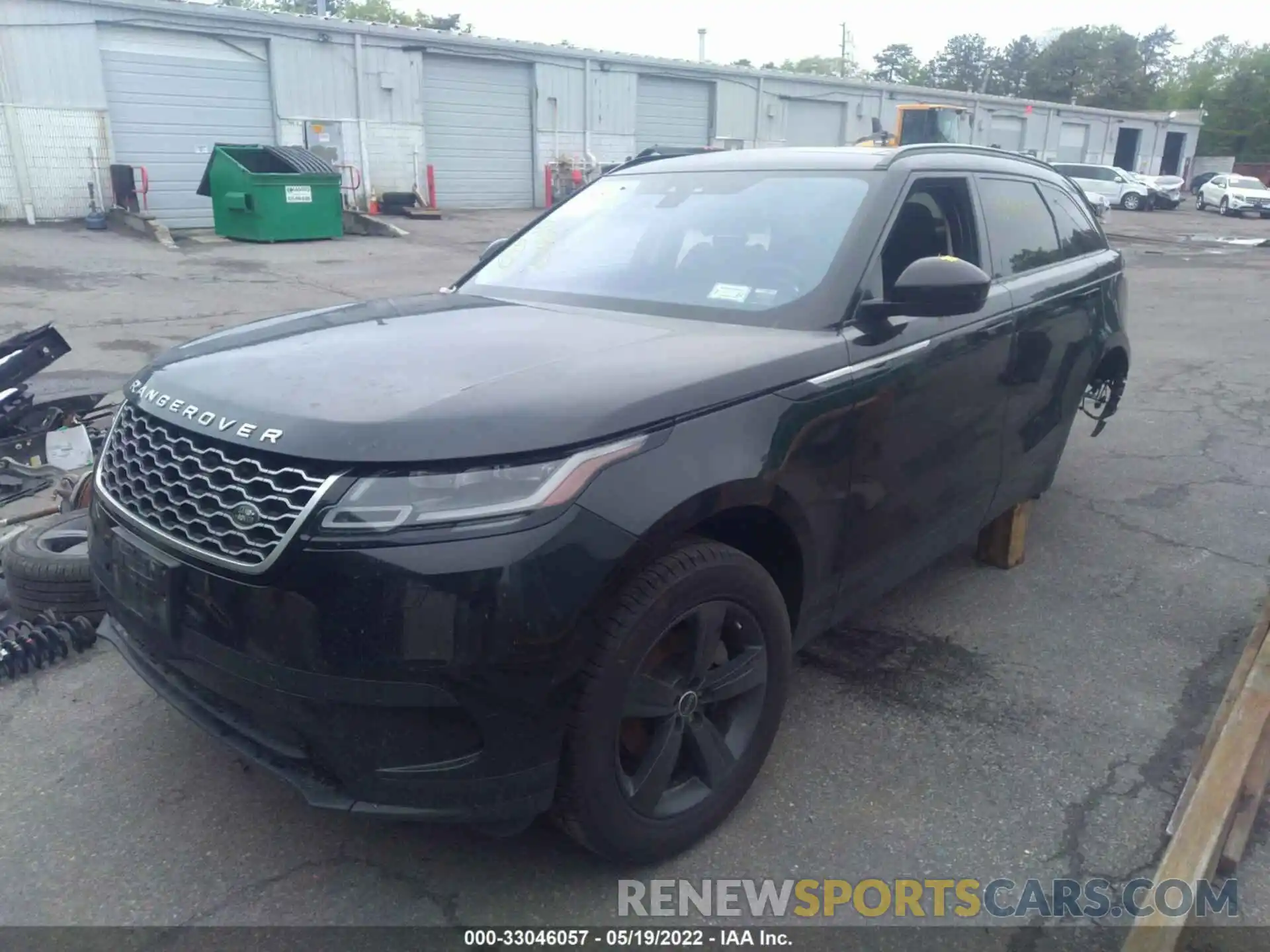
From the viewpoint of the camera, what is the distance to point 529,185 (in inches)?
1089

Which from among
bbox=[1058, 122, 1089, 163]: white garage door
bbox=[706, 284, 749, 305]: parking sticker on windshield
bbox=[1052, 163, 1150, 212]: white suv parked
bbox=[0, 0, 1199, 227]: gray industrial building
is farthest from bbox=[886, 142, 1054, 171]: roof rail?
bbox=[1058, 122, 1089, 163]: white garage door

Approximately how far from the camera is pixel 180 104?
20.8 m

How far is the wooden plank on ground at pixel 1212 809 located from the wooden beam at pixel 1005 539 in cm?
163

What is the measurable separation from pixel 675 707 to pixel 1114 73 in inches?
3747

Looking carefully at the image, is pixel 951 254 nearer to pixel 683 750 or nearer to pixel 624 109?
pixel 683 750

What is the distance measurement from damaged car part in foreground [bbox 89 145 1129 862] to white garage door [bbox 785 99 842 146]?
Answer: 3268 centimetres

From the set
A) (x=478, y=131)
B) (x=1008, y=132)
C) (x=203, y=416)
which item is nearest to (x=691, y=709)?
(x=203, y=416)

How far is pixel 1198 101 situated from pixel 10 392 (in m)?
86.9

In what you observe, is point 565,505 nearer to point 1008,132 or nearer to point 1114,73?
point 1008,132

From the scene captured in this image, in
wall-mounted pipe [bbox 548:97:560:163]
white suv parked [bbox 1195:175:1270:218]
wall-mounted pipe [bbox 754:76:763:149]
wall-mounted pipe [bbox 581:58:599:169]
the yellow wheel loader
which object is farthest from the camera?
white suv parked [bbox 1195:175:1270:218]

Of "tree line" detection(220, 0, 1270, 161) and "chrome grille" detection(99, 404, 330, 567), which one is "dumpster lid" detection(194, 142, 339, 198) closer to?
"chrome grille" detection(99, 404, 330, 567)

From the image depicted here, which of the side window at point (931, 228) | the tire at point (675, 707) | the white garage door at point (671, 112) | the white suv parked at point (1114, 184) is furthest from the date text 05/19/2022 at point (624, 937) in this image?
the white suv parked at point (1114, 184)

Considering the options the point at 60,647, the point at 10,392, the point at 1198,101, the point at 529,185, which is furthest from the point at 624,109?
the point at 1198,101

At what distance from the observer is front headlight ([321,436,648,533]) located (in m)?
2.10
